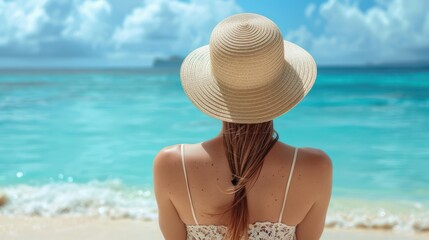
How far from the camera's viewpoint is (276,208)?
1367 millimetres

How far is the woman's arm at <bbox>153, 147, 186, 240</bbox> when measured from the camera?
1.37 metres

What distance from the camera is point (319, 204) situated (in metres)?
1.44

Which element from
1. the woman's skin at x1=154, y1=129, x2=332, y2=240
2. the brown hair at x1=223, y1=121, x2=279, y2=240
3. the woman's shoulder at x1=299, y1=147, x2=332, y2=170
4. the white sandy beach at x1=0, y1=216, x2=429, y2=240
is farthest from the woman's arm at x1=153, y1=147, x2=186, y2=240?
the white sandy beach at x1=0, y1=216, x2=429, y2=240

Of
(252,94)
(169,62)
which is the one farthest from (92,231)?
(169,62)

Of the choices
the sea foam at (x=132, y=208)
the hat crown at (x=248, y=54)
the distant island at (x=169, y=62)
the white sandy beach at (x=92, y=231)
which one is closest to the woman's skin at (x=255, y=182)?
the hat crown at (x=248, y=54)

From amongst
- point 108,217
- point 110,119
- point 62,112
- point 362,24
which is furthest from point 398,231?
point 362,24

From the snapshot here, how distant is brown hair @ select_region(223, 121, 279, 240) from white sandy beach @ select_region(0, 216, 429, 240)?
197 cm

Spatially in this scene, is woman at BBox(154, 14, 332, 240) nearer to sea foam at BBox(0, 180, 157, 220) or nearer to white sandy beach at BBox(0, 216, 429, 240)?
white sandy beach at BBox(0, 216, 429, 240)

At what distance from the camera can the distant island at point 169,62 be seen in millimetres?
42156

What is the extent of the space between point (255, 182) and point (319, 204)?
0.71 ft

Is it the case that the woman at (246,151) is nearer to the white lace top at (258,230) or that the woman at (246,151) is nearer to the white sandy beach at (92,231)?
the white lace top at (258,230)

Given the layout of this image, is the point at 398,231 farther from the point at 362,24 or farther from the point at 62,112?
the point at 362,24

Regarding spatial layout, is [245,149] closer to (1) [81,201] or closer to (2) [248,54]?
(2) [248,54]

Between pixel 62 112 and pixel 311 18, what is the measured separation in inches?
948
